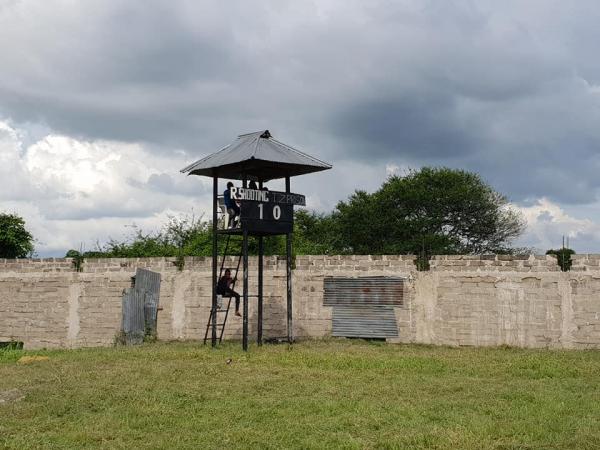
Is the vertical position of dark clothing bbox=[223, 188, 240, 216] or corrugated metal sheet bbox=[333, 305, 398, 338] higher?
dark clothing bbox=[223, 188, 240, 216]

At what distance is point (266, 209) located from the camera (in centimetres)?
1380

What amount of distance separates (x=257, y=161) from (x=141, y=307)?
5.44 meters

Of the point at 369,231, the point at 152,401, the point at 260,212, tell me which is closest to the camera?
the point at 152,401

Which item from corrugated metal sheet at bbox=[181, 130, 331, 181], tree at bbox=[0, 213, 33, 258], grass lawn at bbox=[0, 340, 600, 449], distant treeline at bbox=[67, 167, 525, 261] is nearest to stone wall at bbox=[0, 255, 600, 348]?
grass lawn at bbox=[0, 340, 600, 449]

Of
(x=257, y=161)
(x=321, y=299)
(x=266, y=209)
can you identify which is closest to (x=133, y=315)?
(x=321, y=299)

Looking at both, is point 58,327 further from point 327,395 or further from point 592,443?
point 592,443

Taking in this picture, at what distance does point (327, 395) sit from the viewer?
8.91 m

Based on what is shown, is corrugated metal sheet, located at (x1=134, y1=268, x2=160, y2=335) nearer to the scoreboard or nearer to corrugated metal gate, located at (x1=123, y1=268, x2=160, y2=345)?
corrugated metal gate, located at (x1=123, y1=268, x2=160, y2=345)

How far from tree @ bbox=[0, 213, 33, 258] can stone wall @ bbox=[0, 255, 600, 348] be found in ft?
21.5

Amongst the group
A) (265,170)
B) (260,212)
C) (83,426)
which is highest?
(265,170)

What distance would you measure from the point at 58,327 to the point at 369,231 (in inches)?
789

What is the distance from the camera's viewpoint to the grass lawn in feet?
22.9

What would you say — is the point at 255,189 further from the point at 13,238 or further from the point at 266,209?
the point at 13,238

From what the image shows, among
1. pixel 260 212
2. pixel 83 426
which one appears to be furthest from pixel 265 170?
pixel 83 426
